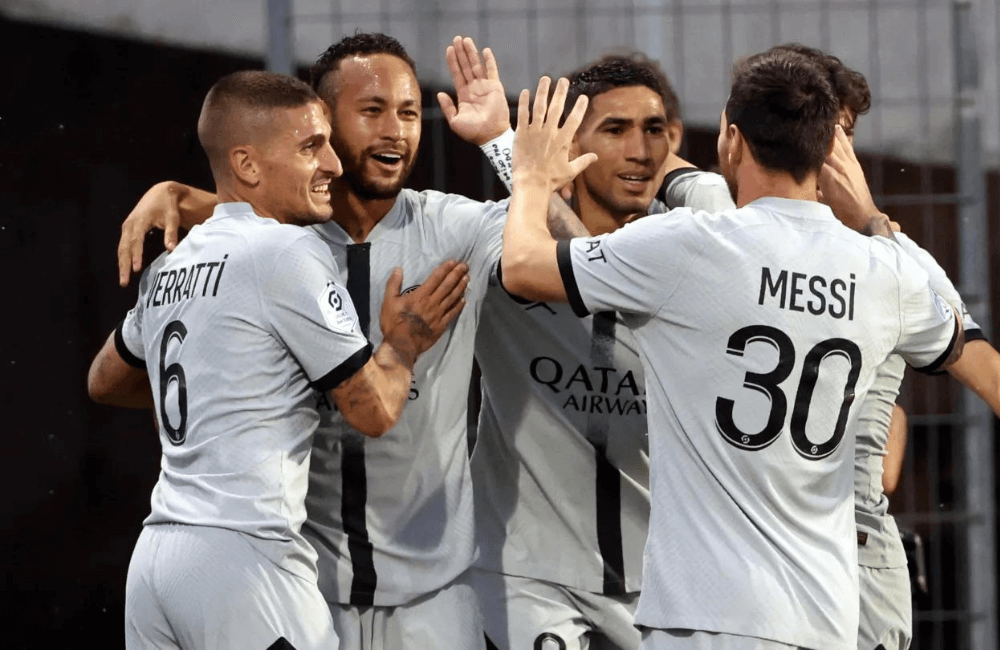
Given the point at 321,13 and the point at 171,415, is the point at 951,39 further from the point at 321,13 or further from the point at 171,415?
the point at 171,415

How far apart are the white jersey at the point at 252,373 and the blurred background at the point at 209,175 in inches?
71.5

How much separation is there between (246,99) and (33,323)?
7.22 ft

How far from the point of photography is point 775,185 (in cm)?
246

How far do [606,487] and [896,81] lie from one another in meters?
2.11

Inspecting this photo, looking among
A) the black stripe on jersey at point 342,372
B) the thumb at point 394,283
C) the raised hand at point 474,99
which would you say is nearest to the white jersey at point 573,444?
the thumb at point 394,283

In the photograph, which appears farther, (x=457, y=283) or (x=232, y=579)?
(x=457, y=283)

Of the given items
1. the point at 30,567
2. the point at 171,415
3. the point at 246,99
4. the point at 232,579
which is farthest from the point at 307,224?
the point at 30,567

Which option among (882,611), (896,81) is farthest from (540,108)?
(896,81)

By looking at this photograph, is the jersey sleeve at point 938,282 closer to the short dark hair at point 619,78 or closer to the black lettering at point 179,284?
the short dark hair at point 619,78

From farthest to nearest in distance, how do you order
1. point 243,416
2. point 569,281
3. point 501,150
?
point 501,150 → point 243,416 → point 569,281

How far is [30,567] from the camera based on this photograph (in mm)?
4711

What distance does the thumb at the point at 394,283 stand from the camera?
115 inches

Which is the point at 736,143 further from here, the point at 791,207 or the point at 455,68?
the point at 455,68

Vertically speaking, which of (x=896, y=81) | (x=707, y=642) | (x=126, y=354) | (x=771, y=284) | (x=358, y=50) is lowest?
(x=707, y=642)
